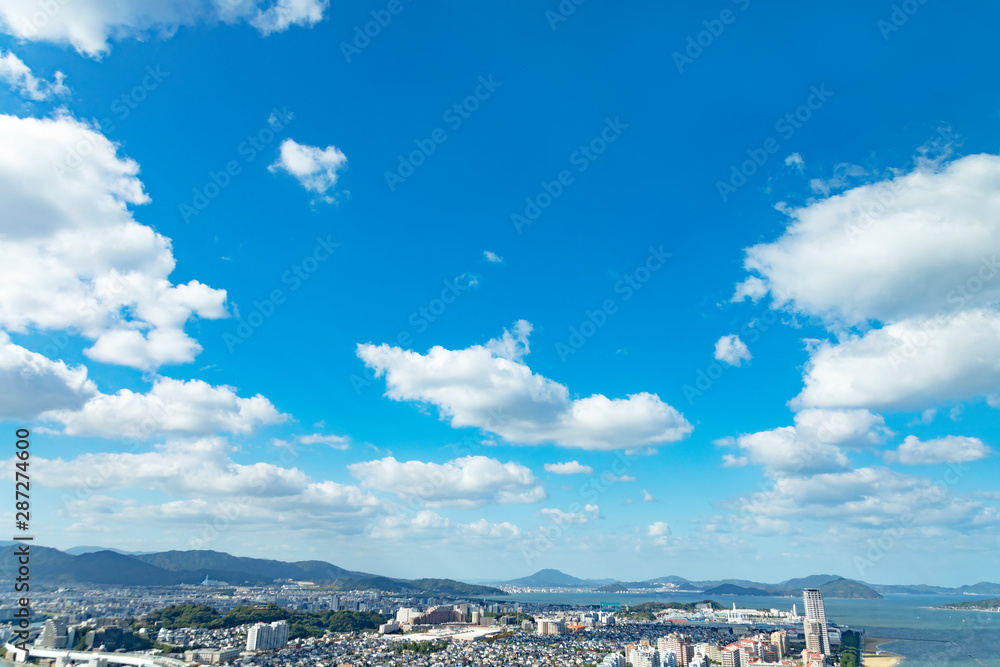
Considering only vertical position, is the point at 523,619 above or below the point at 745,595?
above

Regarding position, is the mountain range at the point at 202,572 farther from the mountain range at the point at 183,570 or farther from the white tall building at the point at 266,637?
the white tall building at the point at 266,637

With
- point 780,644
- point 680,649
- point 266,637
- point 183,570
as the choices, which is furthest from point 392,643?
point 183,570

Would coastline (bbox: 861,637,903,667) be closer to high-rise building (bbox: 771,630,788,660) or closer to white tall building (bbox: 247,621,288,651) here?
high-rise building (bbox: 771,630,788,660)

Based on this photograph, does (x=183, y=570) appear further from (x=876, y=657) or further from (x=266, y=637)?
(x=876, y=657)

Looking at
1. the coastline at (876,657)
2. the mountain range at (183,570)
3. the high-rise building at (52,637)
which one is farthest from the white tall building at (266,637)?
the mountain range at (183,570)

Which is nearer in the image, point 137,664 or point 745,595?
point 137,664

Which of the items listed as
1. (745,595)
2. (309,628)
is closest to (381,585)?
(309,628)

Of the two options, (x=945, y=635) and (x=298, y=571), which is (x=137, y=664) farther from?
(x=298, y=571)
